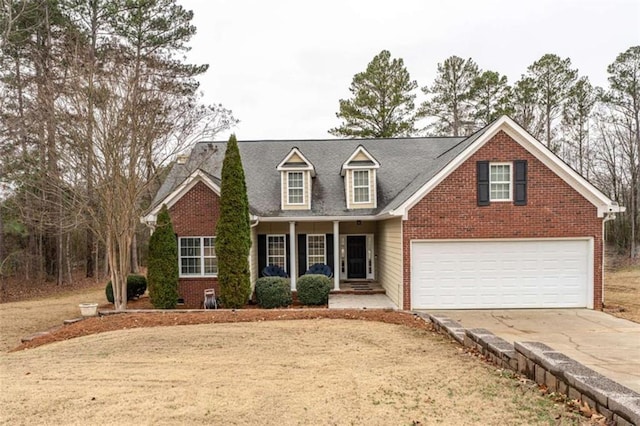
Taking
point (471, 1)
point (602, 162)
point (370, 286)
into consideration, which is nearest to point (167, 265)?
point (370, 286)

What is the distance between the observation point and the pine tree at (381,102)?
29.4 metres

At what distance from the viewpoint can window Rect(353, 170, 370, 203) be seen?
49.5ft

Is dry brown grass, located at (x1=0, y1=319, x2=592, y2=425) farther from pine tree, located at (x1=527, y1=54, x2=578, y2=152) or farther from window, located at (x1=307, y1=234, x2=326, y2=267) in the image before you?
pine tree, located at (x1=527, y1=54, x2=578, y2=152)

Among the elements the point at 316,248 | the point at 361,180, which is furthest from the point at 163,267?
the point at 361,180

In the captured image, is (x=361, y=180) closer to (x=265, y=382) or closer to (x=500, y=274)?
(x=500, y=274)

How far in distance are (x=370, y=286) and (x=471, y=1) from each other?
11.2 m

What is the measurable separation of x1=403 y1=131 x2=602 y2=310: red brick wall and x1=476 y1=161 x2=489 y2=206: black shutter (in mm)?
136

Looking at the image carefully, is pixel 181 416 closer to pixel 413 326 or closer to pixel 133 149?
pixel 413 326

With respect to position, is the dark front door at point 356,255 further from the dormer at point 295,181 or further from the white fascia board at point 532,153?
the white fascia board at point 532,153

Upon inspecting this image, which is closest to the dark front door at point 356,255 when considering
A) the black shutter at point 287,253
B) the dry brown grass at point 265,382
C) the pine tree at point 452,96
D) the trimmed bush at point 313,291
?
the black shutter at point 287,253

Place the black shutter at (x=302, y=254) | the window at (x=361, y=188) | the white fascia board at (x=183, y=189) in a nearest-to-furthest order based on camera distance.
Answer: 1. the white fascia board at (x=183, y=189)
2. the window at (x=361, y=188)
3. the black shutter at (x=302, y=254)

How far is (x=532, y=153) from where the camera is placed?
1169 cm

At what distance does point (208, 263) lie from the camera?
44.1 ft

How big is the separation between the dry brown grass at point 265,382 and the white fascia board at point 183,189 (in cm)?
529
